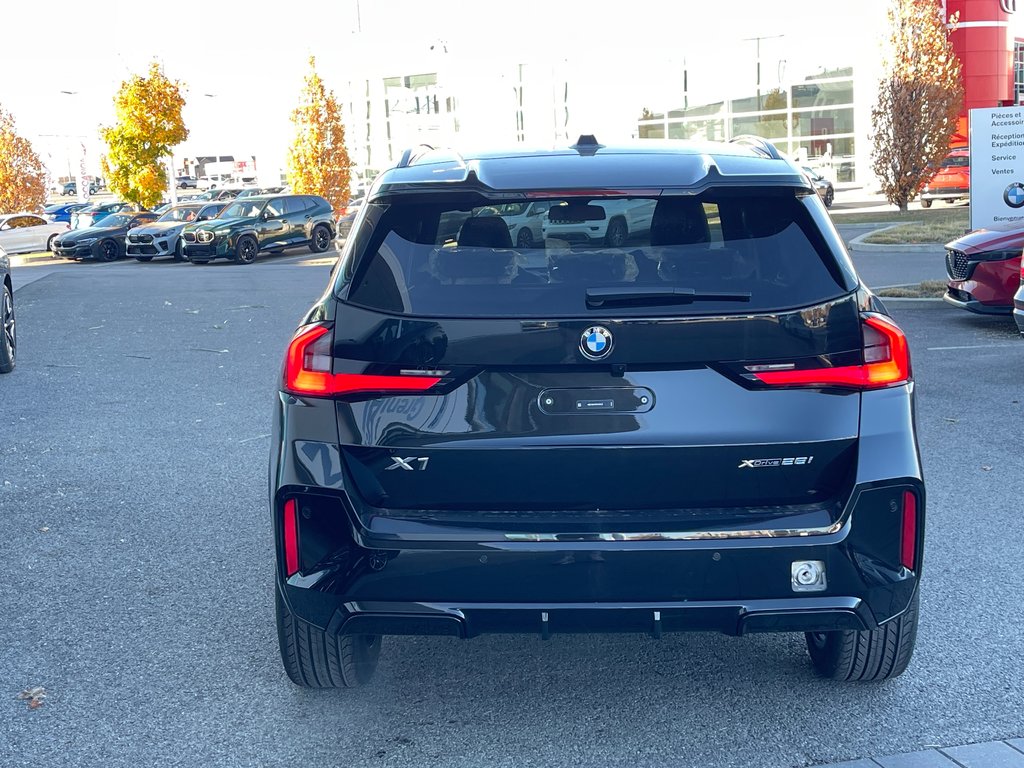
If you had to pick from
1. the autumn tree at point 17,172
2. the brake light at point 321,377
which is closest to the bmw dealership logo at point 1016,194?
the brake light at point 321,377

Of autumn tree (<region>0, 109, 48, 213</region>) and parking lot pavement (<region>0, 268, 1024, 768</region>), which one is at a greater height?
autumn tree (<region>0, 109, 48, 213</region>)

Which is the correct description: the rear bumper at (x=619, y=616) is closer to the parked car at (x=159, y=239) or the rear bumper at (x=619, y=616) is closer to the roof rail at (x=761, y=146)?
the roof rail at (x=761, y=146)

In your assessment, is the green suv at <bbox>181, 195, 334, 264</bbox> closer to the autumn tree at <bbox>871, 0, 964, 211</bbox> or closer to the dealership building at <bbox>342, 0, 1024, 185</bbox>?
the dealership building at <bbox>342, 0, 1024, 185</bbox>

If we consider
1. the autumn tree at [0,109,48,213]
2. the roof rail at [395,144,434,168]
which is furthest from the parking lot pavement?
the autumn tree at [0,109,48,213]

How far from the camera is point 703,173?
136 inches

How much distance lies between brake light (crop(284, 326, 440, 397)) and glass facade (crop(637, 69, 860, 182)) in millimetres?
50668

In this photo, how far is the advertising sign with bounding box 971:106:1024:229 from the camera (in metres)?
16.3

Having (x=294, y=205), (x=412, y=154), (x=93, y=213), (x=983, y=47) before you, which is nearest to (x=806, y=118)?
(x=983, y=47)

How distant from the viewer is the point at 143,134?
39.9m

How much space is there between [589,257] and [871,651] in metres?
1.63

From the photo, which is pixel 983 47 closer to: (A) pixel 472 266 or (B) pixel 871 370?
(B) pixel 871 370

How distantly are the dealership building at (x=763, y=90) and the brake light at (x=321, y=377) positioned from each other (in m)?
39.6

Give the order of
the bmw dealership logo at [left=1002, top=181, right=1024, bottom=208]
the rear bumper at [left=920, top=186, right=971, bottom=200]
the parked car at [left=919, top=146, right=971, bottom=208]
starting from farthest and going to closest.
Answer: the parked car at [left=919, top=146, right=971, bottom=208], the rear bumper at [left=920, top=186, right=971, bottom=200], the bmw dealership logo at [left=1002, top=181, right=1024, bottom=208]

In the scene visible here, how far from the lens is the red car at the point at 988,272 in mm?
11852
